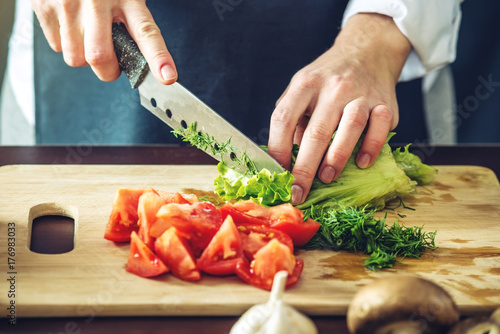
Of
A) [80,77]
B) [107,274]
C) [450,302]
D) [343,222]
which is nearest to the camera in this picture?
[450,302]

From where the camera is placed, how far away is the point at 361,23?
10.6 ft

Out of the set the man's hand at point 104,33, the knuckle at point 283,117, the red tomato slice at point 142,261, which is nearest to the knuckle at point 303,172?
the knuckle at point 283,117

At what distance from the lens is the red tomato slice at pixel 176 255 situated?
2119 millimetres

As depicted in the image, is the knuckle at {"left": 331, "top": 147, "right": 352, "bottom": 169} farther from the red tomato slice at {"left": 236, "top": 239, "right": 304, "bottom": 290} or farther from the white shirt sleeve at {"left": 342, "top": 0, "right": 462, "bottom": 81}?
the white shirt sleeve at {"left": 342, "top": 0, "right": 462, "bottom": 81}

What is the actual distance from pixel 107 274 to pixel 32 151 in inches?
63.0

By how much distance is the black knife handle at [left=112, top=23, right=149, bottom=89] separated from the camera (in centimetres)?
259

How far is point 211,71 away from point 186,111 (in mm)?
985

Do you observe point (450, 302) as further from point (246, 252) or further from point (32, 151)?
point (32, 151)

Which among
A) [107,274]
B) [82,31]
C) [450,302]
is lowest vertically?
[107,274]

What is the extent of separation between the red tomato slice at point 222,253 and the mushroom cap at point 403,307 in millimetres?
587

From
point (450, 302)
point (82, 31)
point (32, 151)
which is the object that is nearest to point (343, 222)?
point (450, 302)

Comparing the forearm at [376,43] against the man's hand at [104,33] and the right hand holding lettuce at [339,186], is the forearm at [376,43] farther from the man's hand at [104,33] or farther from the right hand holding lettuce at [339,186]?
the man's hand at [104,33]

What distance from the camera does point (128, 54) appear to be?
8.58 feet

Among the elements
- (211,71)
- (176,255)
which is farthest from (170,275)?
(211,71)
